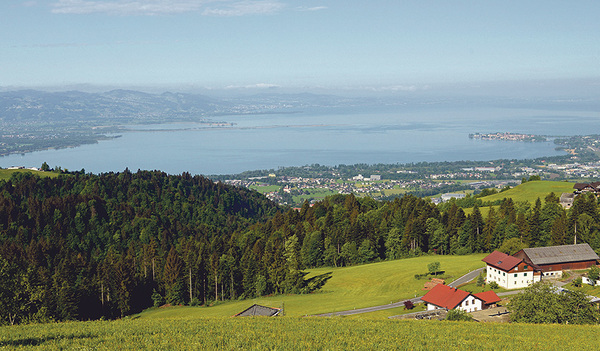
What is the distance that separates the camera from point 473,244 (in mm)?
63344

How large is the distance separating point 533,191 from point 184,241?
224 ft

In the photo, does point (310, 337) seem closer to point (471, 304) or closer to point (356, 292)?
point (471, 304)

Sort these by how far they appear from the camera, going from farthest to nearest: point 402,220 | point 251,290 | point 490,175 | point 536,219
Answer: point 490,175 < point 402,220 < point 536,219 < point 251,290

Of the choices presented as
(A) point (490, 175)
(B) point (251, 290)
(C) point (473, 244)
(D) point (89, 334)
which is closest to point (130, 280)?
(B) point (251, 290)

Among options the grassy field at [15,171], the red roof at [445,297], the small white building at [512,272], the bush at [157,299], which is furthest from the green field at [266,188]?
the red roof at [445,297]

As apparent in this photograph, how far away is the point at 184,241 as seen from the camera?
7669 centimetres

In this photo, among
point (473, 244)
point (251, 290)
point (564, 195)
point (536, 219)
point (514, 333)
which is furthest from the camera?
point (564, 195)

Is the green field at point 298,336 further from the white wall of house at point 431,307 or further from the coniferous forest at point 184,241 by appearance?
the coniferous forest at point 184,241

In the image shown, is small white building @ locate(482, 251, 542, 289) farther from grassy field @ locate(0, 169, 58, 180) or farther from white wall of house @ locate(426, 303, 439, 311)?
grassy field @ locate(0, 169, 58, 180)

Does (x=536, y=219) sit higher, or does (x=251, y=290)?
(x=536, y=219)

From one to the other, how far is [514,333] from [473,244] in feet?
137

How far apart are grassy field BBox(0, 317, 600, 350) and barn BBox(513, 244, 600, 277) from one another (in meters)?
23.6

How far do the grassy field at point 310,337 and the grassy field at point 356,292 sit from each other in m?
17.7

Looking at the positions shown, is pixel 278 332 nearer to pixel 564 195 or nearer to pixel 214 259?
pixel 214 259
